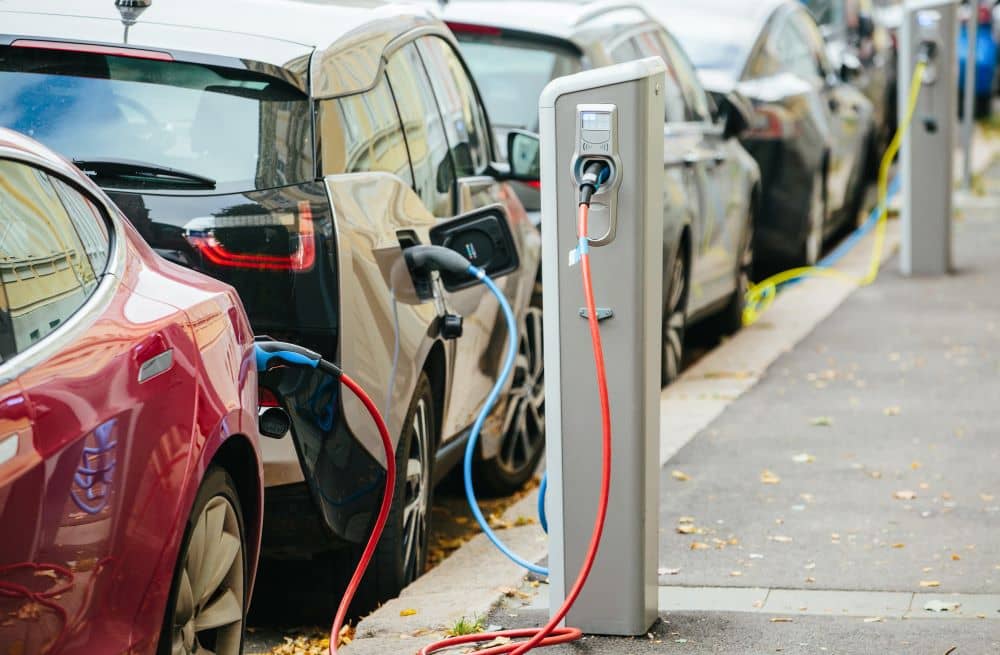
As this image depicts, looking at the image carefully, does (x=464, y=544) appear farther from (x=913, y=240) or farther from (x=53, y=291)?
(x=913, y=240)

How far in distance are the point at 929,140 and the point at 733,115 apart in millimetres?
2723

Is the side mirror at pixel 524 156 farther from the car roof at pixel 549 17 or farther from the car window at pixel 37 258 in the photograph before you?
the car window at pixel 37 258

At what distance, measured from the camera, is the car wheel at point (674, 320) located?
873 cm

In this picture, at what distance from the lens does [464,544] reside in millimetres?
6203

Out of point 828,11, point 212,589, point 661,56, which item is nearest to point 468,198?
point 212,589

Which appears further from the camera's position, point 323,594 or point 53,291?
point 323,594

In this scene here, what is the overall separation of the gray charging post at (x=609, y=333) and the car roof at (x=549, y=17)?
12.5 feet

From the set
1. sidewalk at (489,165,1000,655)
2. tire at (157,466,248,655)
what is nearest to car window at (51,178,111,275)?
tire at (157,466,248,655)

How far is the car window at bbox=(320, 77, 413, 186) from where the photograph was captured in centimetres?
493

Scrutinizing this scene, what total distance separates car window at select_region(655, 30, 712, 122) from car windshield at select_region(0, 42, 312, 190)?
4.85 metres

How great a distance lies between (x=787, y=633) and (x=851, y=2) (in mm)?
13170

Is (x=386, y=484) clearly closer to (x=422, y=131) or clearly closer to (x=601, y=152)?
(x=601, y=152)

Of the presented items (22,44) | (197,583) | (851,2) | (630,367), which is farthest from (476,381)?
(851,2)

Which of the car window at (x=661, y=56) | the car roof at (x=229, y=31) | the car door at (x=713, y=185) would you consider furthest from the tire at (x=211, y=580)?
the car door at (x=713, y=185)
